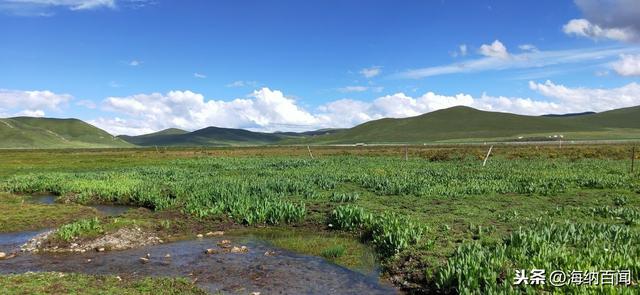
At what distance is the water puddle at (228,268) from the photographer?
37.8ft

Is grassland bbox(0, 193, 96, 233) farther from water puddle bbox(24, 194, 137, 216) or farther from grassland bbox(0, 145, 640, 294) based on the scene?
grassland bbox(0, 145, 640, 294)

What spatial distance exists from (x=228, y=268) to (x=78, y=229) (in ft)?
23.0

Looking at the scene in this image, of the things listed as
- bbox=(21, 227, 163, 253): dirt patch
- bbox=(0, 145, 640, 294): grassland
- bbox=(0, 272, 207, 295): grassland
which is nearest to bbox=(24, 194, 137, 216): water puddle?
bbox=(0, 145, 640, 294): grassland

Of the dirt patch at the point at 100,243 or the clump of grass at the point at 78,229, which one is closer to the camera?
the dirt patch at the point at 100,243

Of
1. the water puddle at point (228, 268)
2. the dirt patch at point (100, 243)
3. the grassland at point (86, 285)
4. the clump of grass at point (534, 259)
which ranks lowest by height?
the water puddle at point (228, 268)

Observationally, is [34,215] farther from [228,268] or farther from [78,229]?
[228,268]

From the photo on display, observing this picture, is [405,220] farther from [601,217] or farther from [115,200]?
[115,200]

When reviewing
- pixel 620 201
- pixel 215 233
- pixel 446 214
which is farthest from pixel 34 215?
pixel 620 201

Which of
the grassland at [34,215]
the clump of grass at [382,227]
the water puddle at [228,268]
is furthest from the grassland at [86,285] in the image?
the grassland at [34,215]

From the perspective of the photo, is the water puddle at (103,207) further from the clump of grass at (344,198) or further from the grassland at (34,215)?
the clump of grass at (344,198)

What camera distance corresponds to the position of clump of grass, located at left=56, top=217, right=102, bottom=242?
1598 centimetres

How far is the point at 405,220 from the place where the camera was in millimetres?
15797

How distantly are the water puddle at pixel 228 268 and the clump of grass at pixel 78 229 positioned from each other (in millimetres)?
1366

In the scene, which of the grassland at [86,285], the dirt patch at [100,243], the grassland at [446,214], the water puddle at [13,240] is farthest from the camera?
the water puddle at [13,240]
